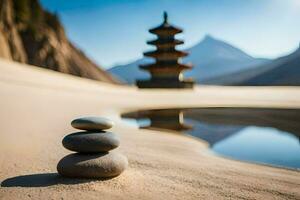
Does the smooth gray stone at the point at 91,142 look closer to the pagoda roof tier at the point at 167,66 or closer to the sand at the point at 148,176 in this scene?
the sand at the point at 148,176

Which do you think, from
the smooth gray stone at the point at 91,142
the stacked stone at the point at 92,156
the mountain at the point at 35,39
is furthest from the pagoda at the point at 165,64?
the smooth gray stone at the point at 91,142

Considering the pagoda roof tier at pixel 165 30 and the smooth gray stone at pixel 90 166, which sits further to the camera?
the pagoda roof tier at pixel 165 30

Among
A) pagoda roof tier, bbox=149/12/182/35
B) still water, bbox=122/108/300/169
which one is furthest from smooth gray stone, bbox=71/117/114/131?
pagoda roof tier, bbox=149/12/182/35

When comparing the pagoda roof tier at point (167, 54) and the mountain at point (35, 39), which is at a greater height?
the mountain at point (35, 39)

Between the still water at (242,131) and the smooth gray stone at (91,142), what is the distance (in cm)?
377

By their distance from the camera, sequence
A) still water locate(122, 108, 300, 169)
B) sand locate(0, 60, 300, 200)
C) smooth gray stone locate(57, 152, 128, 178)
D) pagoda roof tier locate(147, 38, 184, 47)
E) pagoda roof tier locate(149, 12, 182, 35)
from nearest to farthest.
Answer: sand locate(0, 60, 300, 200), smooth gray stone locate(57, 152, 128, 178), still water locate(122, 108, 300, 169), pagoda roof tier locate(147, 38, 184, 47), pagoda roof tier locate(149, 12, 182, 35)

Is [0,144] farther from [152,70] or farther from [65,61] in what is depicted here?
[65,61]

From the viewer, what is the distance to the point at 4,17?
4856 cm

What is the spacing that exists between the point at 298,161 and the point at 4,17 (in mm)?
49610

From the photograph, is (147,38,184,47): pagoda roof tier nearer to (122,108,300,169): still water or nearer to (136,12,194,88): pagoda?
(136,12,194,88): pagoda

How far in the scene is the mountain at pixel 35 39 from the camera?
48375 mm

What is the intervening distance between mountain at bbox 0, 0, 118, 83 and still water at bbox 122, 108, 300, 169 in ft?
115

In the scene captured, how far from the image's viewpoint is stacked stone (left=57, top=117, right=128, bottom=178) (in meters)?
4.88

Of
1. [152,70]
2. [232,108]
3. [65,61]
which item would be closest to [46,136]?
[232,108]
